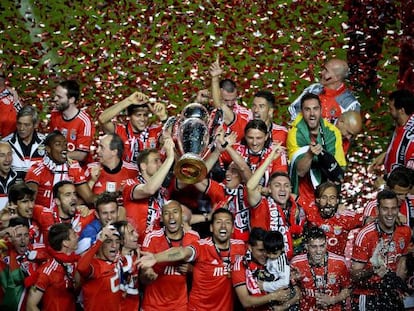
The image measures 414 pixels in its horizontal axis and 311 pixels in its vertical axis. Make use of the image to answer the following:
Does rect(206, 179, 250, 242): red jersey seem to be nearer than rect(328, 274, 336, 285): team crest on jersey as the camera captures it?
No

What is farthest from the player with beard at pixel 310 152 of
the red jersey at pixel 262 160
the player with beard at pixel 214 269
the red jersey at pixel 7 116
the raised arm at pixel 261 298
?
the red jersey at pixel 7 116

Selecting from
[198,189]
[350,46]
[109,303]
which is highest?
[350,46]

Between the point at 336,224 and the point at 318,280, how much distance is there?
2.40 ft

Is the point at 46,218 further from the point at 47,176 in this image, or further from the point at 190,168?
the point at 190,168

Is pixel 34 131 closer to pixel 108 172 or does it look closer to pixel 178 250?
pixel 108 172

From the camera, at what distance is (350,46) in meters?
12.4

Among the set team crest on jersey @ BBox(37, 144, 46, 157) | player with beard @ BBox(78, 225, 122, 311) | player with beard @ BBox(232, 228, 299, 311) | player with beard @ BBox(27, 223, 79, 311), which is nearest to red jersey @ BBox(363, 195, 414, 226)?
player with beard @ BBox(232, 228, 299, 311)

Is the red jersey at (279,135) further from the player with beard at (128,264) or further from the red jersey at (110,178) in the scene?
the player with beard at (128,264)

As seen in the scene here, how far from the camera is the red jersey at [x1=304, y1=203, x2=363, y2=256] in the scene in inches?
324

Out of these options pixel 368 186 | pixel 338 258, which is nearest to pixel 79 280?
pixel 338 258

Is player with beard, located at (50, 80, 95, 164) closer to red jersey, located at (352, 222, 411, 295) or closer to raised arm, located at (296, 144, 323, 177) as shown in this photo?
raised arm, located at (296, 144, 323, 177)

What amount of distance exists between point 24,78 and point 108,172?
13.0 feet

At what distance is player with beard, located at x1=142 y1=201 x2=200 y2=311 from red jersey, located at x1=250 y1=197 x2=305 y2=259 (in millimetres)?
579

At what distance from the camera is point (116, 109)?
9195mm
